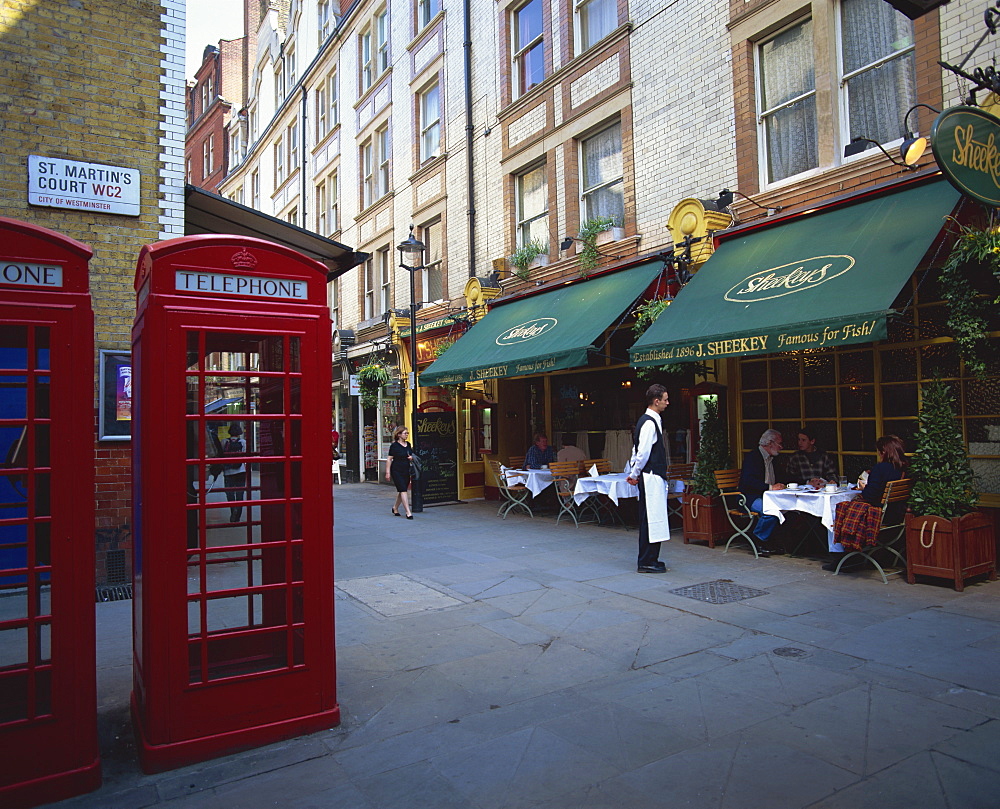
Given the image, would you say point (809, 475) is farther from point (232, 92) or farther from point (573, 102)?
point (232, 92)

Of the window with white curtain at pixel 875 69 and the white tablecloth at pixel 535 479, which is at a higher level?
the window with white curtain at pixel 875 69

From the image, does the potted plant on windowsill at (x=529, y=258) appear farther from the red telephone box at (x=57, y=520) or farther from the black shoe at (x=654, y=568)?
the red telephone box at (x=57, y=520)

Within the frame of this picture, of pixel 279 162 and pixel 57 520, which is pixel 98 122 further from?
pixel 279 162

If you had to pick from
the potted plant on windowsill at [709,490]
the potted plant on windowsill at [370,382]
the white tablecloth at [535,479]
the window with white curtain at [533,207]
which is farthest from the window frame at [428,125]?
the potted plant on windowsill at [709,490]

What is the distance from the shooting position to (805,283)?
8.08 metres

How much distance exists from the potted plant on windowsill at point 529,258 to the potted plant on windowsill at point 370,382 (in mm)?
5751

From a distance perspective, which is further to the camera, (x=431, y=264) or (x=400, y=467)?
(x=431, y=264)

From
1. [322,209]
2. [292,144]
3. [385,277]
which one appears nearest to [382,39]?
[322,209]

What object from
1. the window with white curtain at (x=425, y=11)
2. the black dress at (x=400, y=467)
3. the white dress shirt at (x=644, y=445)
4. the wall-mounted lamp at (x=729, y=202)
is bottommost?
the black dress at (x=400, y=467)

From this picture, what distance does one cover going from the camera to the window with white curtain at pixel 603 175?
499 inches

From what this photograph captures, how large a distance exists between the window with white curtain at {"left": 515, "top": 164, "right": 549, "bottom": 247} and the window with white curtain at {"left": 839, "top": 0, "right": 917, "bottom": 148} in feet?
20.3

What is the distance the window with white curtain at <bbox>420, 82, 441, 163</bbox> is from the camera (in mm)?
18125

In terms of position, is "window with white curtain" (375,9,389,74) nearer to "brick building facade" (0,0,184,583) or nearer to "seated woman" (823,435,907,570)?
"brick building facade" (0,0,184,583)

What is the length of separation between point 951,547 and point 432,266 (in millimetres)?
13476
